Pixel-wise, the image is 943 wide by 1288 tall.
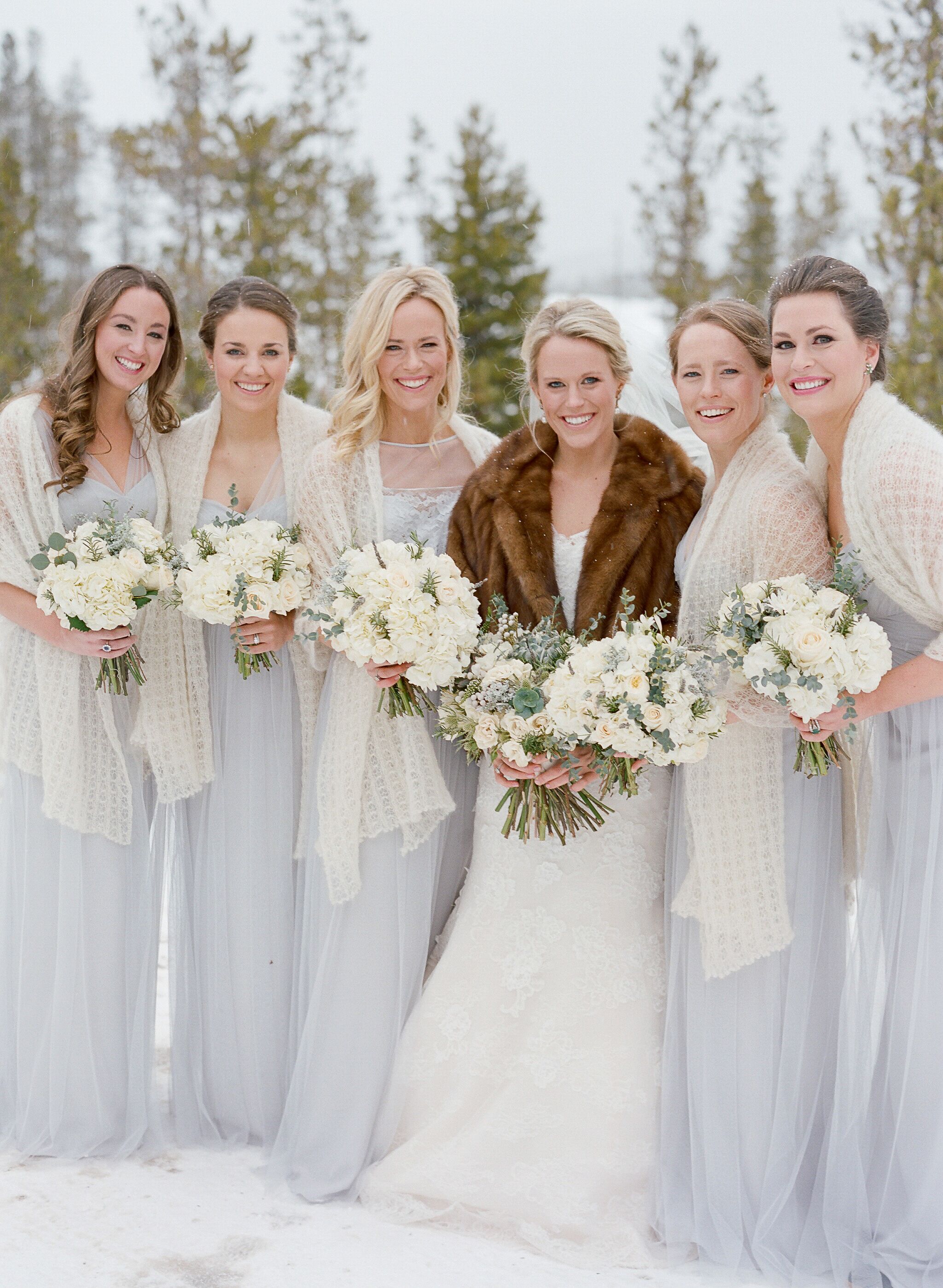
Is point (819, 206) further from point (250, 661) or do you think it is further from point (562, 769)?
point (562, 769)

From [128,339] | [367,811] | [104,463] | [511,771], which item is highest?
[128,339]

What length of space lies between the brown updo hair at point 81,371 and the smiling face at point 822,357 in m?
2.19

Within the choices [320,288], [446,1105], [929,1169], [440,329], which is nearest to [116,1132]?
[446,1105]

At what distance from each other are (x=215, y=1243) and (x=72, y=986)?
40.8 inches

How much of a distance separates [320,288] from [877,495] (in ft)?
49.2

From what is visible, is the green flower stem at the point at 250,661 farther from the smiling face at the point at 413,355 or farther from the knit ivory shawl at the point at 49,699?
the smiling face at the point at 413,355

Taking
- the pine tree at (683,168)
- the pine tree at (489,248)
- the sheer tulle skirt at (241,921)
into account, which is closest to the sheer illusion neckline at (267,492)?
the sheer tulle skirt at (241,921)

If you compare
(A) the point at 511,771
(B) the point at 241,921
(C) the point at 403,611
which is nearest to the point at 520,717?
(A) the point at 511,771

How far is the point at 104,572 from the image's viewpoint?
12.4 ft

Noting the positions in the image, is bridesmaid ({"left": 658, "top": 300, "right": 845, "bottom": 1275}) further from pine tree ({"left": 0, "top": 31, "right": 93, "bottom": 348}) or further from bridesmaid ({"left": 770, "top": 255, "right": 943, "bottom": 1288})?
pine tree ({"left": 0, "top": 31, "right": 93, "bottom": 348})

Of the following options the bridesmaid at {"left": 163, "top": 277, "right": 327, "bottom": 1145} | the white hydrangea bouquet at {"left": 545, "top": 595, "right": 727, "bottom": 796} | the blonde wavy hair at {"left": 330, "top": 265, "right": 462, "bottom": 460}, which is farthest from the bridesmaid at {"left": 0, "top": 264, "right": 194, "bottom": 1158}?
the white hydrangea bouquet at {"left": 545, "top": 595, "right": 727, "bottom": 796}

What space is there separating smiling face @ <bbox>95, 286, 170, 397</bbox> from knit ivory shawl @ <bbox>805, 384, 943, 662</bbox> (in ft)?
8.11

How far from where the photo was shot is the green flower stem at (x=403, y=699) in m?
3.83

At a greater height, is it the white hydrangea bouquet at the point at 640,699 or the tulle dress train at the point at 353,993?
the white hydrangea bouquet at the point at 640,699
